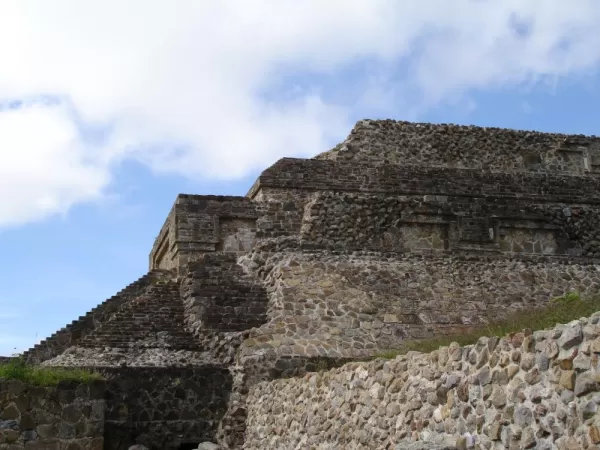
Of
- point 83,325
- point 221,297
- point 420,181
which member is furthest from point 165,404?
point 420,181

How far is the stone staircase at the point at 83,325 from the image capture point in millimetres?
14453

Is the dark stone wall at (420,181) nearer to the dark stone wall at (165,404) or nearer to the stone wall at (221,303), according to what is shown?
the stone wall at (221,303)

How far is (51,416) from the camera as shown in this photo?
33.1 feet

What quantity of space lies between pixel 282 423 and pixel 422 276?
18.2 ft

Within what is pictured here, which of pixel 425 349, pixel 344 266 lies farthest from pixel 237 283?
pixel 425 349

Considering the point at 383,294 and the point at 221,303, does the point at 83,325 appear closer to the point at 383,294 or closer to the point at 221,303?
the point at 221,303

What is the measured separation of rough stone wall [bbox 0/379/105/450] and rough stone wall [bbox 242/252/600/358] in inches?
105

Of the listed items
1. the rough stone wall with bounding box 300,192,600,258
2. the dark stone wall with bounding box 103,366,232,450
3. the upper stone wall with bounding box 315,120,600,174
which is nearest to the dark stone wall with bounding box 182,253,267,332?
the dark stone wall with bounding box 103,366,232,450

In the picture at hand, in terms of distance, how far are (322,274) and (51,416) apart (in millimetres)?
5720

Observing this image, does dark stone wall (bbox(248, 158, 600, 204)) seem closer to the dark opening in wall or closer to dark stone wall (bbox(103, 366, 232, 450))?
dark stone wall (bbox(103, 366, 232, 450))

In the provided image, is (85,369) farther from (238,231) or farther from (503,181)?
(503,181)

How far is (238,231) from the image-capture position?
56.4 ft

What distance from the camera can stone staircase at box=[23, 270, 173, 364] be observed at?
14.5 meters

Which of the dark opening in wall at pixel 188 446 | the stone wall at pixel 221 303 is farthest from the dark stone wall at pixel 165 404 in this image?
the stone wall at pixel 221 303
